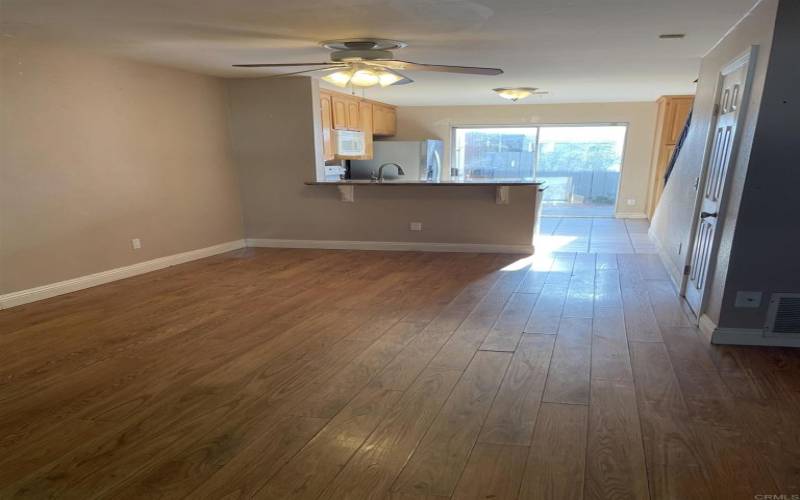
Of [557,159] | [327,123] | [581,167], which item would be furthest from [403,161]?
[581,167]

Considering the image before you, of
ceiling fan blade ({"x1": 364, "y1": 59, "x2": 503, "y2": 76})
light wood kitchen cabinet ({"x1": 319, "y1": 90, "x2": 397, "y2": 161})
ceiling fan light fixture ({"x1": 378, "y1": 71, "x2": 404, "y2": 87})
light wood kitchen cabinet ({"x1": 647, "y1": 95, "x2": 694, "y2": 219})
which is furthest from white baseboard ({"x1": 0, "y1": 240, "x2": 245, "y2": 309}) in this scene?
light wood kitchen cabinet ({"x1": 647, "y1": 95, "x2": 694, "y2": 219})

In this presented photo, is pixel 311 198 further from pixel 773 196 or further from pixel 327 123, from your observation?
pixel 773 196

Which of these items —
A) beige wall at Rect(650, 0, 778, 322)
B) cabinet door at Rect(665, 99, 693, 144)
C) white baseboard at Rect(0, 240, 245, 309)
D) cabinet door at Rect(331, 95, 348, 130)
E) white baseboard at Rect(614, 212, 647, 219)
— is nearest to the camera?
beige wall at Rect(650, 0, 778, 322)

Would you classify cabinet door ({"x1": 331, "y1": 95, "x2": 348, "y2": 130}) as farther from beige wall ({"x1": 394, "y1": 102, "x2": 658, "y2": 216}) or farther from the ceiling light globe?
the ceiling light globe

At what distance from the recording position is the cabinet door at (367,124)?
7180 millimetres

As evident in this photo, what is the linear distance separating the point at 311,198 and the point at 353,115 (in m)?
1.89

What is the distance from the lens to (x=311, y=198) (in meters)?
5.68

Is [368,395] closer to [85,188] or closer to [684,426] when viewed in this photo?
[684,426]

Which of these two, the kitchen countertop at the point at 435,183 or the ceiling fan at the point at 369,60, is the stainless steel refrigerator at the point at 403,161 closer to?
the kitchen countertop at the point at 435,183

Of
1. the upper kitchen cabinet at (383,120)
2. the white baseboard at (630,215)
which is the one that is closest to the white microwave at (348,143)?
the upper kitchen cabinet at (383,120)

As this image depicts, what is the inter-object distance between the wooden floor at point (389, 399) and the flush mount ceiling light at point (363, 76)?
1.87 meters

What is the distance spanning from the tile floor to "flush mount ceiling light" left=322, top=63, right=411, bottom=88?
9.06 ft

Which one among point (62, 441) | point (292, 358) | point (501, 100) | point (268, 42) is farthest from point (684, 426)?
point (501, 100)

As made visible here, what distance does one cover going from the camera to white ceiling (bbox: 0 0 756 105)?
104 inches
